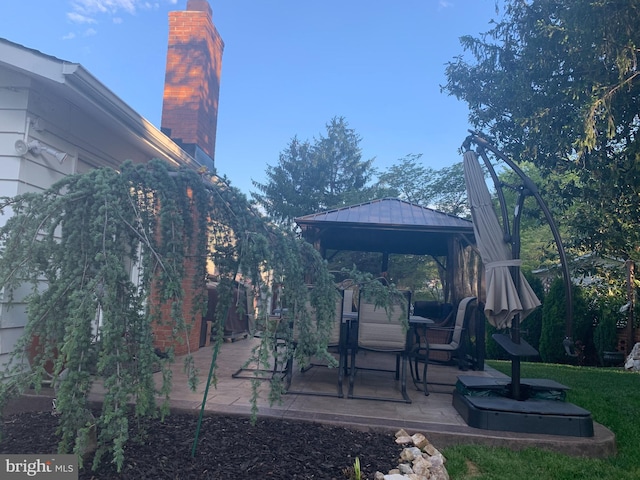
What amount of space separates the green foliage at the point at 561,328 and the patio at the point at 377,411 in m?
5.56

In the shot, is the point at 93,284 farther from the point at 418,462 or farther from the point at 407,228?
the point at 407,228

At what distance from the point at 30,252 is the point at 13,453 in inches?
48.0

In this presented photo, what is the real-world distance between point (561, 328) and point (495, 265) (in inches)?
274

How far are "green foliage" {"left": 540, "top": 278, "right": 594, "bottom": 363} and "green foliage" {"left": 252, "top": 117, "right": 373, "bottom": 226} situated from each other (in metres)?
12.7

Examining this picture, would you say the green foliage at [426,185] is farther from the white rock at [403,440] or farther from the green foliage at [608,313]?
the white rock at [403,440]

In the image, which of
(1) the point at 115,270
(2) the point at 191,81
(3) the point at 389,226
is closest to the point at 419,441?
(1) the point at 115,270

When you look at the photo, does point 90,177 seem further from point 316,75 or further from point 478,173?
point 316,75

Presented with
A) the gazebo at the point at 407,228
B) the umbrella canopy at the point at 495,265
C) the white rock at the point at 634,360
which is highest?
the gazebo at the point at 407,228

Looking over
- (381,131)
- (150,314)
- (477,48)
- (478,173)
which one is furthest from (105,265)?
(381,131)

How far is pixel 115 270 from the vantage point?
6.76ft

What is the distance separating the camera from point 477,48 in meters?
7.36

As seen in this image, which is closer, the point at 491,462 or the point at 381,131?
the point at 491,462

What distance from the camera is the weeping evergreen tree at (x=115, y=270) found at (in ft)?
6.67

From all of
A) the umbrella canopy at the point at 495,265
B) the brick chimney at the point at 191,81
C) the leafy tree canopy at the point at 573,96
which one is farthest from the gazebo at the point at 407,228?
the umbrella canopy at the point at 495,265
